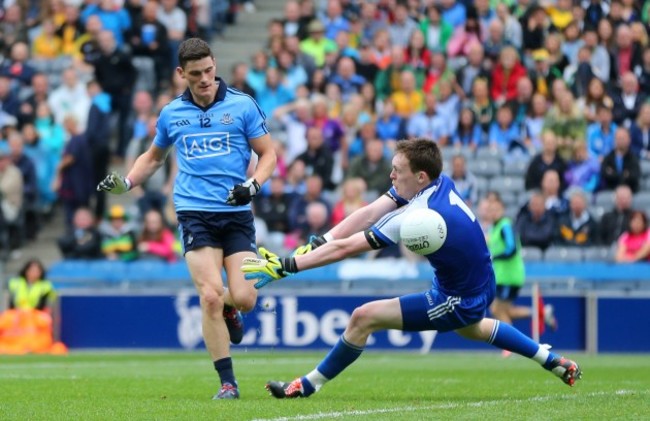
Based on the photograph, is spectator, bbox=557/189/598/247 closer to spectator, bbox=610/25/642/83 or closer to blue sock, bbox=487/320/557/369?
spectator, bbox=610/25/642/83

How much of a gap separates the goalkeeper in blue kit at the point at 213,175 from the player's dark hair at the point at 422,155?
133 centimetres

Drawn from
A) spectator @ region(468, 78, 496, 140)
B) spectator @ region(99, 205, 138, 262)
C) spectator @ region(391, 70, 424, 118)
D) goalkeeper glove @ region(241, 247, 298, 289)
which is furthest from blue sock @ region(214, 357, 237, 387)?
spectator @ region(391, 70, 424, 118)

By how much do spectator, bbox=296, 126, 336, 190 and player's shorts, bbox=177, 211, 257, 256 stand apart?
33.8 feet

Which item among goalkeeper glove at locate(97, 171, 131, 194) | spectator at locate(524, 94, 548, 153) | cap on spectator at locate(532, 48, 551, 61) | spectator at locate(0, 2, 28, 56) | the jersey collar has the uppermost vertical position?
spectator at locate(0, 2, 28, 56)

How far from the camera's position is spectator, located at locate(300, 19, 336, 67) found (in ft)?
75.3

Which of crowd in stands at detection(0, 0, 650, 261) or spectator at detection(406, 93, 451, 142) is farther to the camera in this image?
spectator at detection(406, 93, 451, 142)

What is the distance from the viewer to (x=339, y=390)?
36.7 ft

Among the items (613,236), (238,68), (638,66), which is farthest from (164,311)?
(638,66)

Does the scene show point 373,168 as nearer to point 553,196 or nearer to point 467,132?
point 467,132

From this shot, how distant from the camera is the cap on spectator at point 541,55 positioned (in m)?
21.4

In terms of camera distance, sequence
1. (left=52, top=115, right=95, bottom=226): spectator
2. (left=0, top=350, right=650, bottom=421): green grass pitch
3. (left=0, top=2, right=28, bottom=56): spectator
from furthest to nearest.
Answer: (left=0, top=2, right=28, bottom=56): spectator
(left=52, top=115, right=95, bottom=226): spectator
(left=0, top=350, right=650, bottom=421): green grass pitch

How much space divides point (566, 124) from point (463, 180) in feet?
5.61

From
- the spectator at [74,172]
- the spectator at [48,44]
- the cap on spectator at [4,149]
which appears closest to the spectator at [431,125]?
the spectator at [74,172]

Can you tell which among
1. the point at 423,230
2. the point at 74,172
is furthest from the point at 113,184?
the point at 74,172
